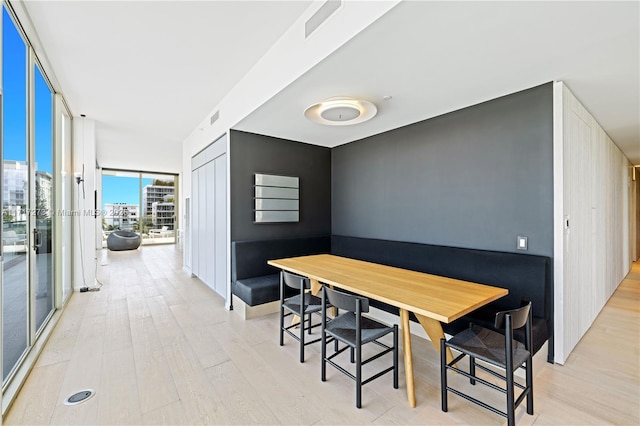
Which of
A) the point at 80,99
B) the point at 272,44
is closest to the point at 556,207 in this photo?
the point at 272,44

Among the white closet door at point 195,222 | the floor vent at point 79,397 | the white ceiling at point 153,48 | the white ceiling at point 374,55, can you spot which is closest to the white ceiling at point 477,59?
the white ceiling at point 374,55

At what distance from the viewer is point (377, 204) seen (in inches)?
164

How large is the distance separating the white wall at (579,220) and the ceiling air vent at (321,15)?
202cm

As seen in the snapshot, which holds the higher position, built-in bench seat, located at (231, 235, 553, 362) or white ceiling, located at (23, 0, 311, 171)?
white ceiling, located at (23, 0, 311, 171)

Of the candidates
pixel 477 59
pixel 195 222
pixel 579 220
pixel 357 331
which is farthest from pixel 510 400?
pixel 195 222

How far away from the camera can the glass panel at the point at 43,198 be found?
9.44 ft

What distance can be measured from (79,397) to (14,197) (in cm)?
159

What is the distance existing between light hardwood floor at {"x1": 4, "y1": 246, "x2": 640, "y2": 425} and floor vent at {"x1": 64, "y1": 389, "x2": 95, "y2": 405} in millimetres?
44

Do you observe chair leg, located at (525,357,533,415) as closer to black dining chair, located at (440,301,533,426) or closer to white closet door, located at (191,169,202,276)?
black dining chair, located at (440,301,533,426)

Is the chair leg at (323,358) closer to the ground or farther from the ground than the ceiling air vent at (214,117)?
closer to the ground

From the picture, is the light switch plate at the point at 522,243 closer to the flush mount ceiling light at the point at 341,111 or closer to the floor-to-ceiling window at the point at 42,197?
the flush mount ceiling light at the point at 341,111

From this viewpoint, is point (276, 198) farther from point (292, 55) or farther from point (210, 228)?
point (292, 55)

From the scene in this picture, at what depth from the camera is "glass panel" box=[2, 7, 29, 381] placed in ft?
6.89

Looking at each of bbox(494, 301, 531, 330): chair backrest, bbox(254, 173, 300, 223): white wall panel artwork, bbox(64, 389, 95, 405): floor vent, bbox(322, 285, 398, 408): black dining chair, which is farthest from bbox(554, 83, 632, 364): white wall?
bbox(64, 389, 95, 405): floor vent
